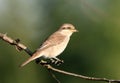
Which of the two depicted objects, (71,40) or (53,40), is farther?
(71,40)

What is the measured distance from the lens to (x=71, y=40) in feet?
74.6

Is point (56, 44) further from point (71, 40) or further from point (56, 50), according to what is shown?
point (71, 40)

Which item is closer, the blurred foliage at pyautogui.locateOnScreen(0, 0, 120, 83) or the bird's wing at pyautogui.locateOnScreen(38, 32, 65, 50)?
the bird's wing at pyautogui.locateOnScreen(38, 32, 65, 50)

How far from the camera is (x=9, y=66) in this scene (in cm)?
2375

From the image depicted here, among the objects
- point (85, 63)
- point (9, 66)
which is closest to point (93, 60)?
→ point (85, 63)

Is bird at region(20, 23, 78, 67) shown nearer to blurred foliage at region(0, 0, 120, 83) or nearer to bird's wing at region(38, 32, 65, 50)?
bird's wing at region(38, 32, 65, 50)

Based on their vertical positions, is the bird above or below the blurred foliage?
below

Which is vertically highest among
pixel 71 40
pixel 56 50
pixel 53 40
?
pixel 71 40

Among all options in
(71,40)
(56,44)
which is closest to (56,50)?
(56,44)

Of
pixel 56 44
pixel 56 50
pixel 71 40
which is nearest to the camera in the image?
pixel 56 50

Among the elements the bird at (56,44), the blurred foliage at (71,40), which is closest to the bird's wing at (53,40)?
the bird at (56,44)

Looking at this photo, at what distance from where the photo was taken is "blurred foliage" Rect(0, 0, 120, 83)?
2222 centimetres

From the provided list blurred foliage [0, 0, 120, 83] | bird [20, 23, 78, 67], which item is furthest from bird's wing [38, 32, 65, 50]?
blurred foliage [0, 0, 120, 83]

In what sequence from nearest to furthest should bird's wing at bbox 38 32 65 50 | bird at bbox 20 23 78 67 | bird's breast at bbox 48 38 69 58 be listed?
bird at bbox 20 23 78 67 < bird's breast at bbox 48 38 69 58 < bird's wing at bbox 38 32 65 50
